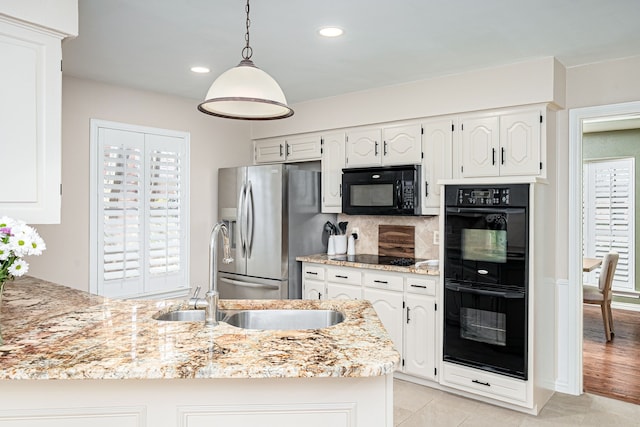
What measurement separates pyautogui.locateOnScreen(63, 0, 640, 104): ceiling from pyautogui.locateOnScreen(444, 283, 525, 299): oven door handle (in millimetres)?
1666

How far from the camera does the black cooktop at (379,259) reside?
410cm

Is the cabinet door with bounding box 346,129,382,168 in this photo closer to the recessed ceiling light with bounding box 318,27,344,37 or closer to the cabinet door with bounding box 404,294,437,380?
the cabinet door with bounding box 404,294,437,380

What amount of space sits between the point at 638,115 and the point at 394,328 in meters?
2.41

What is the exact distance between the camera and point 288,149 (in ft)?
16.7

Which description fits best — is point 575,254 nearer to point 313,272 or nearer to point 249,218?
point 313,272

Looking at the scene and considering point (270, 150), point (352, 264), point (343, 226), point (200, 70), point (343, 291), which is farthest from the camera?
point (270, 150)

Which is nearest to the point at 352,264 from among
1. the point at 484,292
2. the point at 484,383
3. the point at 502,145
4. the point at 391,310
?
the point at 391,310

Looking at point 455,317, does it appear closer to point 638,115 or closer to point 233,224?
point 638,115

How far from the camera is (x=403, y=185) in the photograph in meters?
4.12

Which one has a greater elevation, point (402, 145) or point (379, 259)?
point (402, 145)

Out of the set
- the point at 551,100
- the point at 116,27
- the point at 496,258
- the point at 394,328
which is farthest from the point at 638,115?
the point at 116,27

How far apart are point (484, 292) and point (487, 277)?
0.11 m

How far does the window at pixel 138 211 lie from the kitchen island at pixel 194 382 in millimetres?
2441

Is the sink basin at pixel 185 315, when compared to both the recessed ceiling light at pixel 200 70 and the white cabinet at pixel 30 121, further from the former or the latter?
the recessed ceiling light at pixel 200 70
